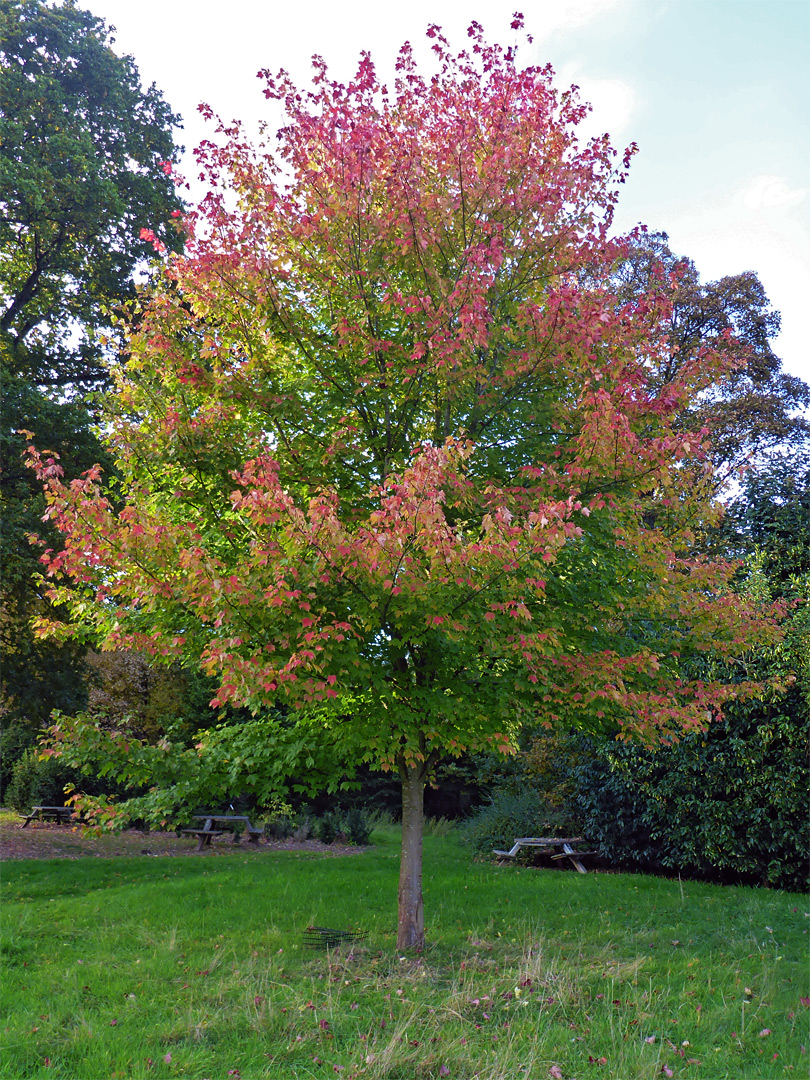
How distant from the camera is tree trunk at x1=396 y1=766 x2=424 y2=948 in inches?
291

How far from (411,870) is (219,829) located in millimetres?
11686

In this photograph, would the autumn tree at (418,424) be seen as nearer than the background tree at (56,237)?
Yes

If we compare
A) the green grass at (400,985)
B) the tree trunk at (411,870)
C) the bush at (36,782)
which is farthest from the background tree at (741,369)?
the bush at (36,782)

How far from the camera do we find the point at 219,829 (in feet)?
57.6

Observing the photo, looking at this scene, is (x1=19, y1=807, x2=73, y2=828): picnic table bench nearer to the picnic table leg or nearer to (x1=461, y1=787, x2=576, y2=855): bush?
(x1=461, y1=787, x2=576, y2=855): bush

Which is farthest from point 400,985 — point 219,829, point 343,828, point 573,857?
point 343,828

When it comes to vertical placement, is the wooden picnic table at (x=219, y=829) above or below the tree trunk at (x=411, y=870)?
below

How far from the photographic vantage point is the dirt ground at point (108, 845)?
1471 cm

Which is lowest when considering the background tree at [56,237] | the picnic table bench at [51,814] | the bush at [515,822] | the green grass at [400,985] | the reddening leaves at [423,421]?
the picnic table bench at [51,814]

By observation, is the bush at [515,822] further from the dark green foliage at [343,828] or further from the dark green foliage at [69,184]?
the dark green foliage at [69,184]

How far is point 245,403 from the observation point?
7324 mm

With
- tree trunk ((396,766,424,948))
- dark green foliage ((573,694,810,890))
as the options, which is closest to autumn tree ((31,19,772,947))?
tree trunk ((396,766,424,948))

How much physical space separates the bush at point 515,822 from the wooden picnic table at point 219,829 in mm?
5389

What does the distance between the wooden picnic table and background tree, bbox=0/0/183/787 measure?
4368 mm
